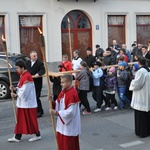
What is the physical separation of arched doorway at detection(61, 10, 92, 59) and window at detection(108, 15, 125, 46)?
1.49 metres

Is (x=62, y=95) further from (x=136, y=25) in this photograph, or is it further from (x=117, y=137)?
(x=136, y=25)

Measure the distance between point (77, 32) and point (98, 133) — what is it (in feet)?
44.6

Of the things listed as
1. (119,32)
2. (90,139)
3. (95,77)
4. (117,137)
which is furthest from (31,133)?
(119,32)

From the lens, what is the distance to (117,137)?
8.16 metres

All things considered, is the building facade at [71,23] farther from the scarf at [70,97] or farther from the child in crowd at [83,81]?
the scarf at [70,97]

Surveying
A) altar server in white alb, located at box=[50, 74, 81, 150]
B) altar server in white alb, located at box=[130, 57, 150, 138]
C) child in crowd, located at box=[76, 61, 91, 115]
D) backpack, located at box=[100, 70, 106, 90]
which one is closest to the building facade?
backpack, located at box=[100, 70, 106, 90]

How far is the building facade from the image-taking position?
19141mm

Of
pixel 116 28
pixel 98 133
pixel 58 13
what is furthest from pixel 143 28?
pixel 98 133

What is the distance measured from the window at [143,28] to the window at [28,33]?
7.10 metres

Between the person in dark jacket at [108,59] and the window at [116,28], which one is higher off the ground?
the window at [116,28]

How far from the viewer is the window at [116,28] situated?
22.6 metres

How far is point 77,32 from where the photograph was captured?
70.6 ft

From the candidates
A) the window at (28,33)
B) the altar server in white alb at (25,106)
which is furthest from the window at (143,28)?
the altar server in white alb at (25,106)

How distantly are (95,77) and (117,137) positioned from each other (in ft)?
9.35
